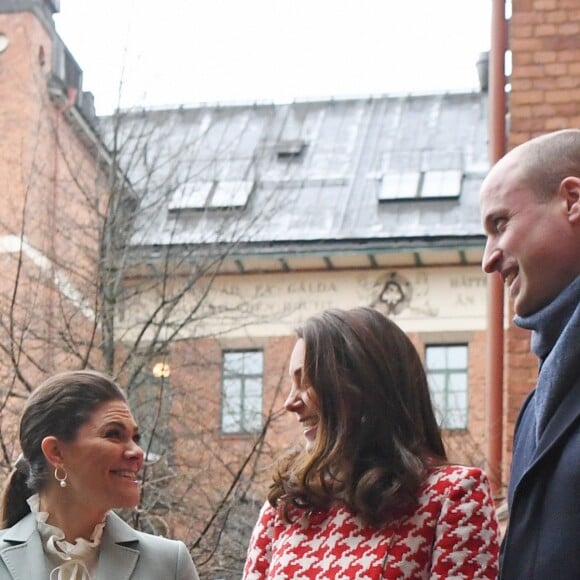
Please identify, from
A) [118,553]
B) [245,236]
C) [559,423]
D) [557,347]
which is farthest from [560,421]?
[245,236]

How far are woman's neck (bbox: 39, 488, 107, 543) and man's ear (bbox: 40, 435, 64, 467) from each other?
3.5 inches

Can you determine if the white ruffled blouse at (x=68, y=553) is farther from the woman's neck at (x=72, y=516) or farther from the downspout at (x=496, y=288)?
the downspout at (x=496, y=288)

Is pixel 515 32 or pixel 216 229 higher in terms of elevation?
pixel 216 229

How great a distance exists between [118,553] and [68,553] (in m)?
0.15

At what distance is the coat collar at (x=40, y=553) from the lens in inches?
176

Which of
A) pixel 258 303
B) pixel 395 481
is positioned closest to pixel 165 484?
pixel 395 481

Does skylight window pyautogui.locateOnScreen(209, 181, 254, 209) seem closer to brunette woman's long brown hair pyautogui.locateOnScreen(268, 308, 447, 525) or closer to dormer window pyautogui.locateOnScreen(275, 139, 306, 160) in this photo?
dormer window pyautogui.locateOnScreen(275, 139, 306, 160)

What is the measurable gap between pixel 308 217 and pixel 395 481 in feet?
93.1

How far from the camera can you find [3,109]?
2595cm

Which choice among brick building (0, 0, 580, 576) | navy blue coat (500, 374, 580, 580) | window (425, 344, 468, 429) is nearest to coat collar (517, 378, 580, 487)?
navy blue coat (500, 374, 580, 580)

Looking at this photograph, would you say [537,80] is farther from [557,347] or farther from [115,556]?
[557,347]

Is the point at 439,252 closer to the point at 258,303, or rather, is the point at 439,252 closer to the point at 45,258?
the point at 258,303

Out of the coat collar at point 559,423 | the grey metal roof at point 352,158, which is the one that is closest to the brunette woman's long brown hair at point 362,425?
the coat collar at point 559,423

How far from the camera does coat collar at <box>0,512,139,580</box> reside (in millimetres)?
4477
